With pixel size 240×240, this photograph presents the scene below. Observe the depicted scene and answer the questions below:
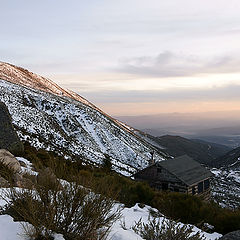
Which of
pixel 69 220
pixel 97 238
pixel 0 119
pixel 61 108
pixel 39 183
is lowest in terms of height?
pixel 97 238

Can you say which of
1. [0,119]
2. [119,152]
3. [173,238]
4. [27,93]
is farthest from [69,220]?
[27,93]

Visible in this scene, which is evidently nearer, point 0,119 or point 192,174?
point 0,119

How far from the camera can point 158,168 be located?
2500 cm

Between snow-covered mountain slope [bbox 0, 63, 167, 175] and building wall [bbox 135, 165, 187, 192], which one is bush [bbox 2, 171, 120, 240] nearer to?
building wall [bbox 135, 165, 187, 192]

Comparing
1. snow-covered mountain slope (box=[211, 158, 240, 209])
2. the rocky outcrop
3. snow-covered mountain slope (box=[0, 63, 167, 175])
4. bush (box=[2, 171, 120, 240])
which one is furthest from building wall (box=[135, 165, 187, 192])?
bush (box=[2, 171, 120, 240])

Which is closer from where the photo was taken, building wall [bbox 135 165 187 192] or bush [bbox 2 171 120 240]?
bush [bbox 2 171 120 240]

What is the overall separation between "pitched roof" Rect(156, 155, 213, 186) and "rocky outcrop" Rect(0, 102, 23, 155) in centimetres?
1449

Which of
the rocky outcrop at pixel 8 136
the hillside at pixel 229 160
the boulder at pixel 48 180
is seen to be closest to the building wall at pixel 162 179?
the rocky outcrop at pixel 8 136

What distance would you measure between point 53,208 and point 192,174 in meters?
23.7

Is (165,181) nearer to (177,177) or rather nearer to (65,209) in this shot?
(177,177)

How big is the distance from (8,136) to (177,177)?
15744mm

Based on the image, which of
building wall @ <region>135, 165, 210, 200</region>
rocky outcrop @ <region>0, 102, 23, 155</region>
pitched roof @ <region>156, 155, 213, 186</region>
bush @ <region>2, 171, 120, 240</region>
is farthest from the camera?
pitched roof @ <region>156, 155, 213, 186</region>

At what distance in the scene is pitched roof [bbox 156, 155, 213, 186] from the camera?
24070 millimetres

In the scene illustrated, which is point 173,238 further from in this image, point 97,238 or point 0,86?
point 0,86
